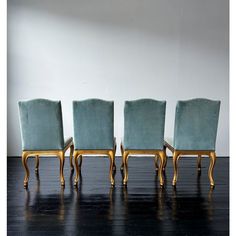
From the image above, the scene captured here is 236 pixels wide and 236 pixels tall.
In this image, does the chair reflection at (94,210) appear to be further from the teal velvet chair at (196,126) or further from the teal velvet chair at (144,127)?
the teal velvet chair at (196,126)

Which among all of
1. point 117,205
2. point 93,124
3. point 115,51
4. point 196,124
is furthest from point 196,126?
point 115,51

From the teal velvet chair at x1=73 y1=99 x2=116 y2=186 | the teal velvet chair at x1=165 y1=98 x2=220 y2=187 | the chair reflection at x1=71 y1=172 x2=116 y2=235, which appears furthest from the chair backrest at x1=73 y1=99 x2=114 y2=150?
the teal velvet chair at x1=165 y1=98 x2=220 y2=187

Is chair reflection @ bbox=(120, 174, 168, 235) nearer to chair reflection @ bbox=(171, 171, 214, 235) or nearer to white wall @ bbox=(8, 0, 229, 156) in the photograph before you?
chair reflection @ bbox=(171, 171, 214, 235)

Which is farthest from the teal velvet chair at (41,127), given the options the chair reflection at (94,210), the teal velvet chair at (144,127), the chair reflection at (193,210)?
the chair reflection at (193,210)

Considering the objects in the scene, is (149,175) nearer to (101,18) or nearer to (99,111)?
(99,111)

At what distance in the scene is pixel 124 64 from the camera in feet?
16.7

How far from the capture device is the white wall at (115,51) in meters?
5.04

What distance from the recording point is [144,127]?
3.29 metres

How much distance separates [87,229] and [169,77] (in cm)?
354

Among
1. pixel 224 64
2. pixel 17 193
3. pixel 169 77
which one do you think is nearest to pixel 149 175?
pixel 17 193

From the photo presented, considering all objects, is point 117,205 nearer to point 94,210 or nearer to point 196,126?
point 94,210

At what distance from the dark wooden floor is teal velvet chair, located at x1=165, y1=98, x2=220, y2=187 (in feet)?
1.35

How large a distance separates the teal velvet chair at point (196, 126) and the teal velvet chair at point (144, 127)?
19 cm

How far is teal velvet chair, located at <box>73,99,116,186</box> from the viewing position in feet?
10.6
